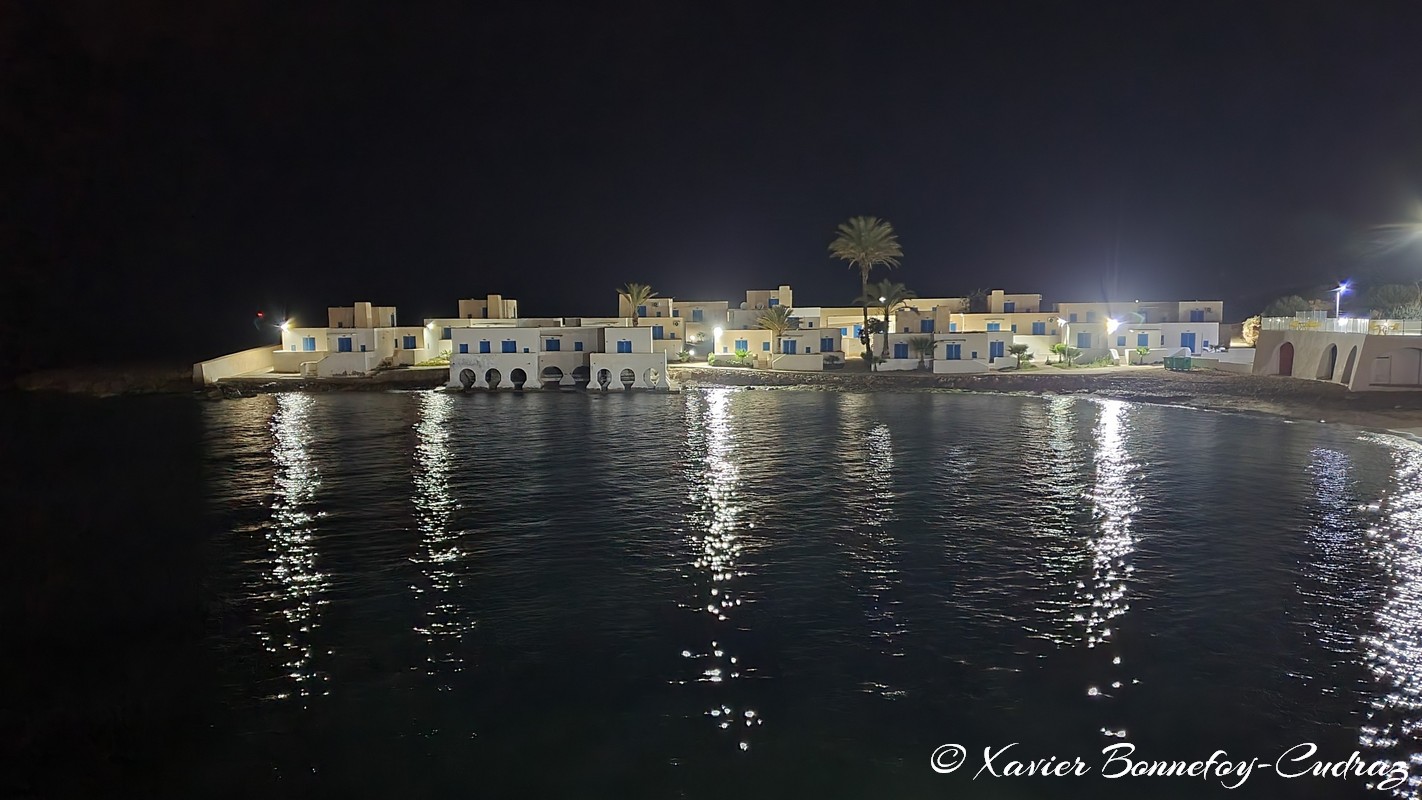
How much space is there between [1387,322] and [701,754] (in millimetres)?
48663

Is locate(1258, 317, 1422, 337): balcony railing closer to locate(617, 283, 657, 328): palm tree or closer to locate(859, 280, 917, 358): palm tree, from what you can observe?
locate(859, 280, 917, 358): palm tree

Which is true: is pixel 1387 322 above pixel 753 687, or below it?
above

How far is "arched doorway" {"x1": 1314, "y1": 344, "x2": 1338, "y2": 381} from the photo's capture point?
47.8 meters

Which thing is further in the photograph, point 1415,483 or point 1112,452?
point 1112,452

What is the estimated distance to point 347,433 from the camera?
40.2m

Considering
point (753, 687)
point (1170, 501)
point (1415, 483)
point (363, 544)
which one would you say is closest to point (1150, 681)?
point (753, 687)

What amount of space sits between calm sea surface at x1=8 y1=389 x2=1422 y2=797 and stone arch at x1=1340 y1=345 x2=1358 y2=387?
15.6 meters

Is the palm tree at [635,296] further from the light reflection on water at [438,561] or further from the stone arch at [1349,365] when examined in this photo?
the stone arch at [1349,365]

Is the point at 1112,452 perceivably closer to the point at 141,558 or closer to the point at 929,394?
the point at 929,394

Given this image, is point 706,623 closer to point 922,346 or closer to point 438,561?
point 438,561

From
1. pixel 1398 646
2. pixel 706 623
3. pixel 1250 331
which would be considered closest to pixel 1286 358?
pixel 1250 331

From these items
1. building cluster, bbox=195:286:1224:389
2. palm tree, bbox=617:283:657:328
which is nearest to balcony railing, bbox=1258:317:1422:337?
building cluster, bbox=195:286:1224:389

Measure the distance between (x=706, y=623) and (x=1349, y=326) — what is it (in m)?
46.6

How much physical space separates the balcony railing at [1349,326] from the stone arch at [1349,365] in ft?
3.47
